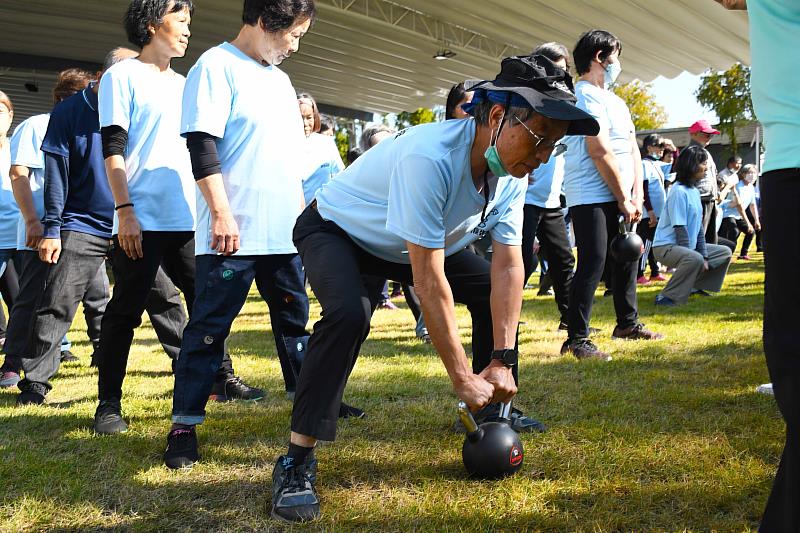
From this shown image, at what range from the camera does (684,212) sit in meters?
8.59

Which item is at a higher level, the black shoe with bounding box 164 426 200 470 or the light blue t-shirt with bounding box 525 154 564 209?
the light blue t-shirt with bounding box 525 154 564 209

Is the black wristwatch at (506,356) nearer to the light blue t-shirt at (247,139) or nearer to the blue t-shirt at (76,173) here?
the light blue t-shirt at (247,139)

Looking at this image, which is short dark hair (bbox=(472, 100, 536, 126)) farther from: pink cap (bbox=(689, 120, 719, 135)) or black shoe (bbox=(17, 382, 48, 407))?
pink cap (bbox=(689, 120, 719, 135))

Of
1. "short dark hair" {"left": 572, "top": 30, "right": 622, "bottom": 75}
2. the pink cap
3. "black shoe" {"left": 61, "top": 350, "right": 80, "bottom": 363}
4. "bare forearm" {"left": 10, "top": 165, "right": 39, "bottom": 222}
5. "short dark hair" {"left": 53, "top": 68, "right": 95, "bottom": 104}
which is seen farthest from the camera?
the pink cap

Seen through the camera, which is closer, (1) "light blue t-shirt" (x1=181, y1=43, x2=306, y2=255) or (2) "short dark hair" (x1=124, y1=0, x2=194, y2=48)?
(1) "light blue t-shirt" (x1=181, y1=43, x2=306, y2=255)

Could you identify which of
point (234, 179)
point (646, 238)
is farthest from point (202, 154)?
point (646, 238)

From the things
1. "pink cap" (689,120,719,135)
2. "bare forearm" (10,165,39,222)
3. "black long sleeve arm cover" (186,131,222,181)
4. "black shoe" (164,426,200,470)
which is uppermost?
"pink cap" (689,120,719,135)

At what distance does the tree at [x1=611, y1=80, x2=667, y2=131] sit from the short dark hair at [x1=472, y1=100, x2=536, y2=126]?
3819cm

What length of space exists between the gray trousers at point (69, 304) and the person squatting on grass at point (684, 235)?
576cm

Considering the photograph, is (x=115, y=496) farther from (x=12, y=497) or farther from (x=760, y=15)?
(x=760, y=15)

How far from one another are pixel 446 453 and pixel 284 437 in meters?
0.83

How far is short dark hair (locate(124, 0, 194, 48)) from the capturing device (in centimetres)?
367

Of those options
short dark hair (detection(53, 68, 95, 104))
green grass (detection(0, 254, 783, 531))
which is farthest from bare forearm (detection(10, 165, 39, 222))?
green grass (detection(0, 254, 783, 531))

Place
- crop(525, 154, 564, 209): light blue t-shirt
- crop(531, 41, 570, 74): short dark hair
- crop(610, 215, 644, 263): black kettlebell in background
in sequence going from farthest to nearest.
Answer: crop(525, 154, 564, 209): light blue t-shirt, crop(610, 215, 644, 263): black kettlebell in background, crop(531, 41, 570, 74): short dark hair
